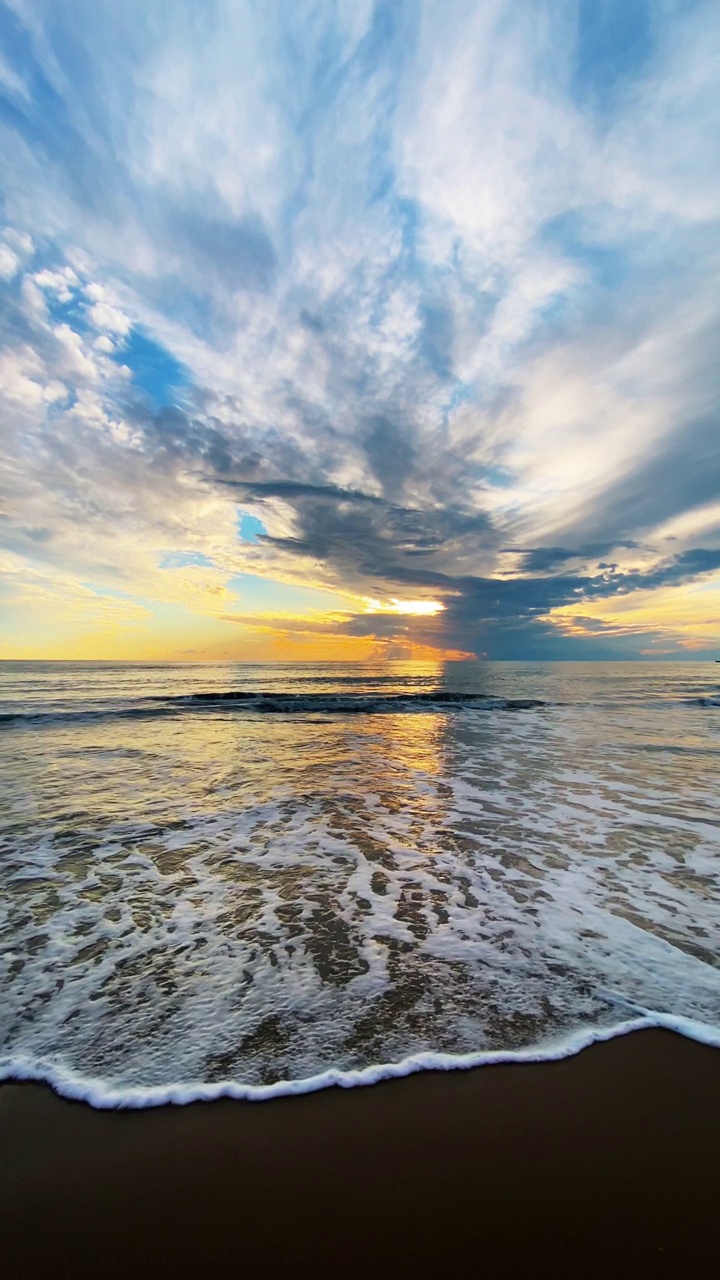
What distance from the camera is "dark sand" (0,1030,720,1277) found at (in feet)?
6.89

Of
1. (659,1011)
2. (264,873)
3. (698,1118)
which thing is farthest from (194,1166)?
(264,873)

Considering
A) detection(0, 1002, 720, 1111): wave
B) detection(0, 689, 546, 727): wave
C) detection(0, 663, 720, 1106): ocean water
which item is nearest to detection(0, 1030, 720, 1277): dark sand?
detection(0, 1002, 720, 1111): wave

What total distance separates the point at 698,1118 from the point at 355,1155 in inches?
74.0

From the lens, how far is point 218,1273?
2.04m

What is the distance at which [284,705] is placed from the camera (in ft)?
92.5

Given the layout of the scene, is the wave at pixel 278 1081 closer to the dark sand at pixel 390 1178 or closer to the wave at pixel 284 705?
the dark sand at pixel 390 1178

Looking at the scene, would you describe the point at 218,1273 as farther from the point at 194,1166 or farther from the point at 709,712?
the point at 709,712

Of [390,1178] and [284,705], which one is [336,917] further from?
[284,705]

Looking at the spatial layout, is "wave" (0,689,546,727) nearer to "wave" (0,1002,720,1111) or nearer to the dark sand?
"wave" (0,1002,720,1111)

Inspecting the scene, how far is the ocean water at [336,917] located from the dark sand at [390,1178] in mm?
193

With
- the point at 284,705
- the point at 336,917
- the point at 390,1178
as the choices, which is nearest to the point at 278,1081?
the point at 390,1178

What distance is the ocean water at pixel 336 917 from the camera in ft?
10.8

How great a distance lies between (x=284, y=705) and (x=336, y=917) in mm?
23443

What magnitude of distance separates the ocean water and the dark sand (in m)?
0.19
